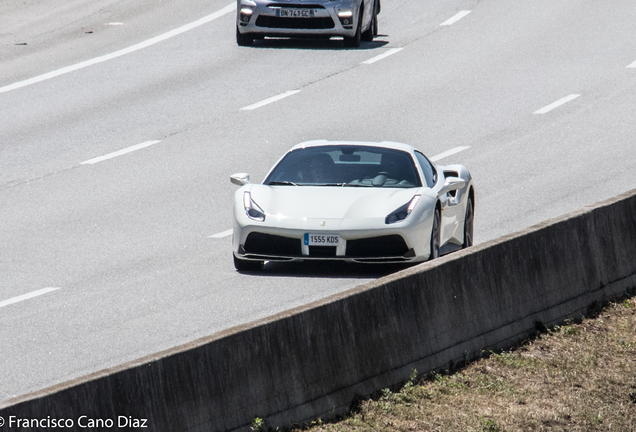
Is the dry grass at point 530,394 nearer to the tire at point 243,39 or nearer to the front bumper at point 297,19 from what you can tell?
the front bumper at point 297,19

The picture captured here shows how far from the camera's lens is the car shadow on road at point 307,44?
963 inches

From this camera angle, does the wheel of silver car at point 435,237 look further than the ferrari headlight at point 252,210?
Yes

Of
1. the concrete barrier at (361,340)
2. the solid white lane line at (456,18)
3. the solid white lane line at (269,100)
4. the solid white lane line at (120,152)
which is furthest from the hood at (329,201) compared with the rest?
the solid white lane line at (456,18)

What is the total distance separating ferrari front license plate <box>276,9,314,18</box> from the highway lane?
78 centimetres

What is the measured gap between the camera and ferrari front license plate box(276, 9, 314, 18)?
2346 centimetres

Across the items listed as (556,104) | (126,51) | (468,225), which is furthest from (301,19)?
(468,225)

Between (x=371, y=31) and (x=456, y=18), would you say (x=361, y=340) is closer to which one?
(x=371, y=31)

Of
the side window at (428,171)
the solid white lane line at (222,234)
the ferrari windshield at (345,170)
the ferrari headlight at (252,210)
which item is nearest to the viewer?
the ferrari headlight at (252,210)

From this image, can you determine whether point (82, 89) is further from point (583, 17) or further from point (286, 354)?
point (286, 354)

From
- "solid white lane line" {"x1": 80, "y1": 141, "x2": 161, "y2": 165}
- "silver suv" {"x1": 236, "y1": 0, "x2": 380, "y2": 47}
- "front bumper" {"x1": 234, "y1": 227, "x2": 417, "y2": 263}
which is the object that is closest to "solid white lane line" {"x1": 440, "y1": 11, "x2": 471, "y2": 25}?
"silver suv" {"x1": 236, "y1": 0, "x2": 380, "y2": 47}

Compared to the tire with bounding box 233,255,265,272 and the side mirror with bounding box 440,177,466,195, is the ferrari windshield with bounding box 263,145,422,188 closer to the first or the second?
the side mirror with bounding box 440,177,466,195

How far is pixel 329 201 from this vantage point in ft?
34.5

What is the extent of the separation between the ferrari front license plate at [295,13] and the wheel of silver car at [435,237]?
44.1 ft

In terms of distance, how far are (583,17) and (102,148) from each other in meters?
14.5
